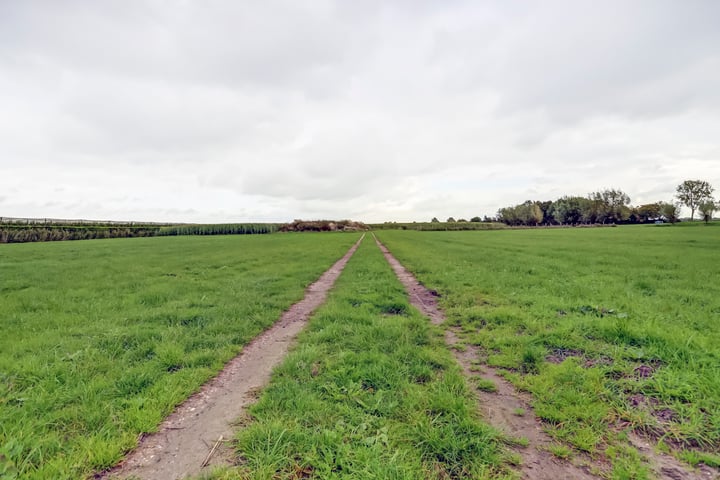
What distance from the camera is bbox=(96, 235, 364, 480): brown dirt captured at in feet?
9.87

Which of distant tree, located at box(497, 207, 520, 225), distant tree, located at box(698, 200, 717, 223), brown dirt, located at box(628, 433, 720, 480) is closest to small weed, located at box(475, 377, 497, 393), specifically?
brown dirt, located at box(628, 433, 720, 480)

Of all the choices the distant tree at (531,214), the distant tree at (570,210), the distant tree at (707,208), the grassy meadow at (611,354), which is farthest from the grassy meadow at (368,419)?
the distant tree at (531,214)

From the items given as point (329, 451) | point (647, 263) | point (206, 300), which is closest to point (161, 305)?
point (206, 300)

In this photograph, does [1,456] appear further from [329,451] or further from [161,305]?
[161,305]

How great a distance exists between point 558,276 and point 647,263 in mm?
7303

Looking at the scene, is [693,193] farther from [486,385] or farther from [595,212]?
[486,385]

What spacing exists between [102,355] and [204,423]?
3306 mm

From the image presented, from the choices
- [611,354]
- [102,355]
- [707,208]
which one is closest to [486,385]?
[611,354]

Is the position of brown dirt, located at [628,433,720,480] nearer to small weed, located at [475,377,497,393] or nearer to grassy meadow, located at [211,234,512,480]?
grassy meadow, located at [211,234,512,480]

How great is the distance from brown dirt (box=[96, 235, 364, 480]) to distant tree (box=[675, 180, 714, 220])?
143621 mm

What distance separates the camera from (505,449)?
3.26 meters

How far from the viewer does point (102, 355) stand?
5488 mm

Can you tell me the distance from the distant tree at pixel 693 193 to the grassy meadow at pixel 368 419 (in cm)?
14183

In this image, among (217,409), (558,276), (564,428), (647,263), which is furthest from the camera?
(647,263)
